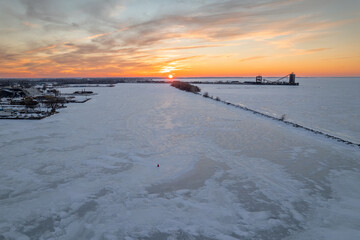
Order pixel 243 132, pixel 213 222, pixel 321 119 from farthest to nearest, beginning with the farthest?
pixel 321 119 < pixel 243 132 < pixel 213 222

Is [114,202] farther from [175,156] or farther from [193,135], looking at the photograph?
[193,135]

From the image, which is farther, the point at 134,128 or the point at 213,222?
the point at 134,128

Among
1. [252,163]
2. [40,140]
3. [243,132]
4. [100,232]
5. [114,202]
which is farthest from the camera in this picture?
[243,132]

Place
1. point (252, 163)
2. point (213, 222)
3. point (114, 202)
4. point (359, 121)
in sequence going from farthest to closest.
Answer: point (359, 121)
point (252, 163)
point (114, 202)
point (213, 222)

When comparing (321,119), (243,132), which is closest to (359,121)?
(321,119)

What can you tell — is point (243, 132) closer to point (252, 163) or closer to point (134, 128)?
point (252, 163)

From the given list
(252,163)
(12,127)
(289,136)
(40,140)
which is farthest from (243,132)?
(12,127)
